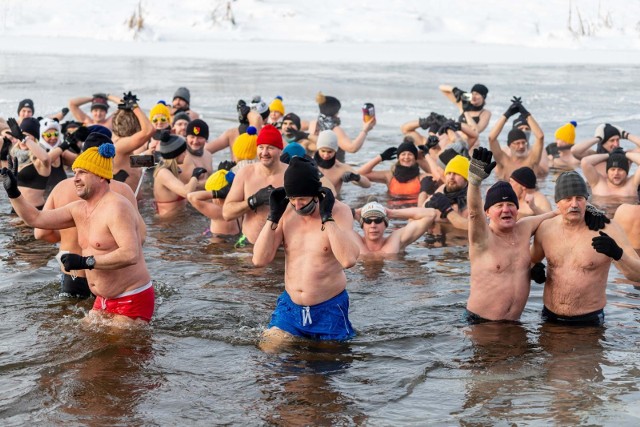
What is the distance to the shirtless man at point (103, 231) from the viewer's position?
21.9ft

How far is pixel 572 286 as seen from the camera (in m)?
7.30

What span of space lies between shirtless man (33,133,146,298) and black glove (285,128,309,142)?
6.03 metres

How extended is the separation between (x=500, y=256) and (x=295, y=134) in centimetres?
715

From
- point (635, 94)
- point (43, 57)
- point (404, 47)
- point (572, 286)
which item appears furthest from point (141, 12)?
point (572, 286)

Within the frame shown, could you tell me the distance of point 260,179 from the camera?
9.10 meters

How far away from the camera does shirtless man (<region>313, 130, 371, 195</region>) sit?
1204cm

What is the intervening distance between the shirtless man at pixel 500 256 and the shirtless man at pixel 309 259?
1020 mm

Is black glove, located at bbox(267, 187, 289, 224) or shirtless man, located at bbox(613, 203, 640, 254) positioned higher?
black glove, located at bbox(267, 187, 289, 224)

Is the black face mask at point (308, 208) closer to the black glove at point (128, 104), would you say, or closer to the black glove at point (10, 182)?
the black glove at point (10, 182)

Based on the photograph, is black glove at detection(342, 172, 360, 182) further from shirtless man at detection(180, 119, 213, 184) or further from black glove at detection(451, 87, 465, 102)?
black glove at detection(451, 87, 465, 102)

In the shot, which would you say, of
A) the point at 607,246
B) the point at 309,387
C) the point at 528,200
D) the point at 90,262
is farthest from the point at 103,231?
the point at 528,200

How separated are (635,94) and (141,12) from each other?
19.3m

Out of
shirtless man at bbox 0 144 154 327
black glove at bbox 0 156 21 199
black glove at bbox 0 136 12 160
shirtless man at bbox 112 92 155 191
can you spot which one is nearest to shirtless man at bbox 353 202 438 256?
shirtless man at bbox 112 92 155 191

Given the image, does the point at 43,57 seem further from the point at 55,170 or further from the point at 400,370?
the point at 400,370
